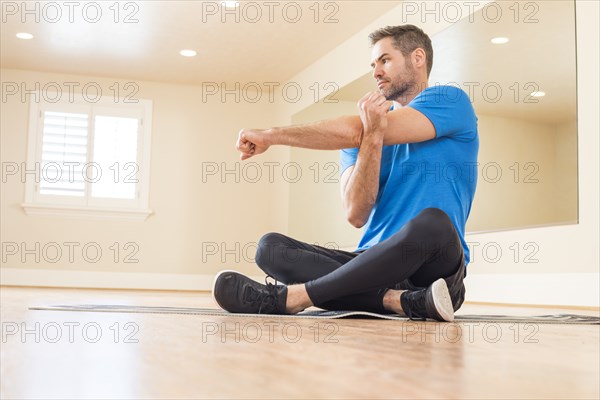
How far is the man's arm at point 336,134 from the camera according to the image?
190cm

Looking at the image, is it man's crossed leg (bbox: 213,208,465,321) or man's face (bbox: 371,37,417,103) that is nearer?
man's crossed leg (bbox: 213,208,465,321)

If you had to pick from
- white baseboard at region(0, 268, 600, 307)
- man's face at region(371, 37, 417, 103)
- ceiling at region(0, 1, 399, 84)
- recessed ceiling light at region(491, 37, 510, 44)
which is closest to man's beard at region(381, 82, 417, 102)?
man's face at region(371, 37, 417, 103)

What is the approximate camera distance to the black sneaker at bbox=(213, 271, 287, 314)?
1954mm

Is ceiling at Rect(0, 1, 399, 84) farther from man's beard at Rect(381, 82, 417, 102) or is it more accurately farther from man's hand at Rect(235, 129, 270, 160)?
man's hand at Rect(235, 129, 270, 160)

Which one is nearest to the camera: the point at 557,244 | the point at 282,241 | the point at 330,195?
the point at 282,241

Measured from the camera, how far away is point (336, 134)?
1973 mm

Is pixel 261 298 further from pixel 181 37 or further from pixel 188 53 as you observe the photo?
pixel 188 53

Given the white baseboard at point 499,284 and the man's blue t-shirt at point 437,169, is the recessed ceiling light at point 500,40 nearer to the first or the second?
the white baseboard at point 499,284

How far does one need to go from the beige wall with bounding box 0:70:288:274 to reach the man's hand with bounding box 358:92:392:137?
5663mm

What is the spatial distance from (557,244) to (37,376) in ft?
12.4

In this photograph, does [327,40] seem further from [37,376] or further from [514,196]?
[37,376]

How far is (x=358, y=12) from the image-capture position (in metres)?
5.60

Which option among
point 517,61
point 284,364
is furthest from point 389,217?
point 517,61

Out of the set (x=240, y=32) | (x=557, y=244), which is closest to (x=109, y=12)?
(x=240, y=32)
